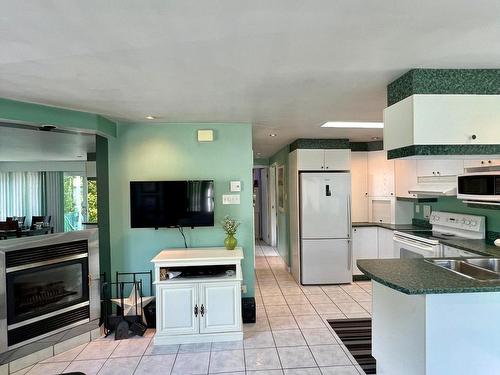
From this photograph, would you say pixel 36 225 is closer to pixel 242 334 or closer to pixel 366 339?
pixel 242 334

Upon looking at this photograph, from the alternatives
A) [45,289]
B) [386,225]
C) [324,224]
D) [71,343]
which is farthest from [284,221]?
[45,289]

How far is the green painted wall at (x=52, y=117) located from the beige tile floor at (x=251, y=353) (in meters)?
2.14

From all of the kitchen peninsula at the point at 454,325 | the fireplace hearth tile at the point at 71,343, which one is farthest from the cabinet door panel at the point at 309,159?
the fireplace hearth tile at the point at 71,343

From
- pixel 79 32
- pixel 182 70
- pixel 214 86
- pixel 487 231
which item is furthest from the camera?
pixel 487 231

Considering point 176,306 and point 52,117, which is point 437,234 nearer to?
point 176,306

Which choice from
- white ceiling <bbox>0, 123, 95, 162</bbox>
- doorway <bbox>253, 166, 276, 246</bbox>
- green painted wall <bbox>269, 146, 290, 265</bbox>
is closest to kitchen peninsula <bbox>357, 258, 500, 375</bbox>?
white ceiling <bbox>0, 123, 95, 162</bbox>

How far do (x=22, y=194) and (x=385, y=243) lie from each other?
182 inches

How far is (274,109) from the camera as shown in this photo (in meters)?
2.92

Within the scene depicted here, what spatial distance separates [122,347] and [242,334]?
1.16m

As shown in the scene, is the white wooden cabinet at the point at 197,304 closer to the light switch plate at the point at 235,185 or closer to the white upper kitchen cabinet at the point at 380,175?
the light switch plate at the point at 235,185

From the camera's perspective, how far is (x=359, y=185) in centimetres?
510

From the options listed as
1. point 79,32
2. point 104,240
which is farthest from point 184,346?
point 79,32

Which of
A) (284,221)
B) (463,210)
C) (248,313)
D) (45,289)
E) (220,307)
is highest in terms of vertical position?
(463,210)

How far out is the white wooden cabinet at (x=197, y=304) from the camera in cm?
293
